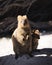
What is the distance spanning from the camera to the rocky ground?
314cm

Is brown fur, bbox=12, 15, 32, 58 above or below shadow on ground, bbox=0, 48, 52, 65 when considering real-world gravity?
above

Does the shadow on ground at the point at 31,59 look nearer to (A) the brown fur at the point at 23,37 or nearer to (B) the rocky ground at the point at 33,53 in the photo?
(B) the rocky ground at the point at 33,53

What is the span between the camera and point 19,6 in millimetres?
5059

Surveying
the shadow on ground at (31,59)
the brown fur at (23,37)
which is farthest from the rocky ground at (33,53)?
the brown fur at (23,37)

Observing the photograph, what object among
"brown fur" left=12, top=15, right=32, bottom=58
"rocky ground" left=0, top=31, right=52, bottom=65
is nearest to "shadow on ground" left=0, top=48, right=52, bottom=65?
"rocky ground" left=0, top=31, right=52, bottom=65

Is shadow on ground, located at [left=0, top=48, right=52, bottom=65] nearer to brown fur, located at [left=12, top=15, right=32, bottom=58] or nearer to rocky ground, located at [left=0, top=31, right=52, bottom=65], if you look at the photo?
rocky ground, located at [left=0, top=31, right=52, bottom=65]

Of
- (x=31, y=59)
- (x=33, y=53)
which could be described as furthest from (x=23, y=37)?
(x=33, y=53)

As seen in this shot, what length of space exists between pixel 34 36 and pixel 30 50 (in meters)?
0.26

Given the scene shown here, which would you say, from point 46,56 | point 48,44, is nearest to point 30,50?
point 46,56

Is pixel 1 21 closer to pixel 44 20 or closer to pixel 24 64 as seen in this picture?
pixel 44 20

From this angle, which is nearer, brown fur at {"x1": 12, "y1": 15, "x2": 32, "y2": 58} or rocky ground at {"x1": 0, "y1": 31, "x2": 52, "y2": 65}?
rocky ground at {"x1": 0, "y1": 31, "x2": 52, "y2": 65}

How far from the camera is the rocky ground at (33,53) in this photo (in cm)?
314

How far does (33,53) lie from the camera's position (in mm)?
3521

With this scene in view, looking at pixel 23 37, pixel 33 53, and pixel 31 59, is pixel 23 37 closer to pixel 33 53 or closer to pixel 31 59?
pixel 31 59
